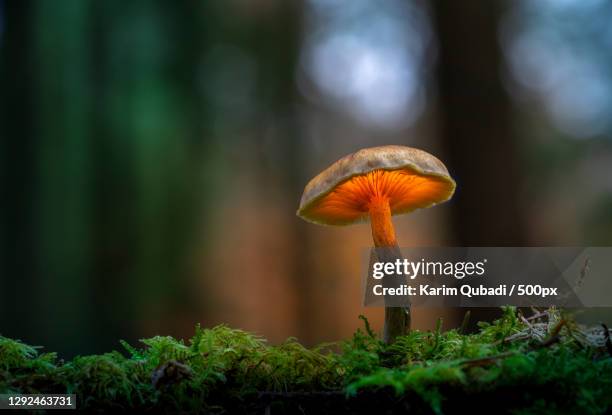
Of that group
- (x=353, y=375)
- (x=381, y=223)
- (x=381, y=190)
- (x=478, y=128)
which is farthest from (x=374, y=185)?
(x=478, y=128)

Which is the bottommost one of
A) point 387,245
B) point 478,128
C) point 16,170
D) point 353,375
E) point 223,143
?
point 353,375

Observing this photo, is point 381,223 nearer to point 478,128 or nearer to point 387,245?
point 387,245

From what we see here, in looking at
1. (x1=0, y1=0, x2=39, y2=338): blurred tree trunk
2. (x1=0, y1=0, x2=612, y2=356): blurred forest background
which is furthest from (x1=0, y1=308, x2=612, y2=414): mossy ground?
(x1=0, y1=0, x2=39, y2=338): blurred tree trunk

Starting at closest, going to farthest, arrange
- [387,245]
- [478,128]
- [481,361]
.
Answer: [481,361], [387,245], [478,128]

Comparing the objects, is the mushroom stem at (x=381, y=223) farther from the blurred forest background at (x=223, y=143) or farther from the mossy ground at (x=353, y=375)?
the blurred forest background at (x=223, y=143)

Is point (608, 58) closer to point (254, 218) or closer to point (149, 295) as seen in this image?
point (254, 218)

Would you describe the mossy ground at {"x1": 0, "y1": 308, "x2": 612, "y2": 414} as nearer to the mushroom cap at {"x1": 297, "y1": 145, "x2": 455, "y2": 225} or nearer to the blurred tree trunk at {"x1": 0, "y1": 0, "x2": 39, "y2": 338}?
the mushroom cap at {"x1": 297, "y1": 145, "x2": 455, "y2": 225}

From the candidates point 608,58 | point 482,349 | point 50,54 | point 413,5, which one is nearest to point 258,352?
point 482,349

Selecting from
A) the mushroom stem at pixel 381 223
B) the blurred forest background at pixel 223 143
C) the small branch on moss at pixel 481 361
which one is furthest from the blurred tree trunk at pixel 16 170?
the small branch on moss at pixel 481 361
